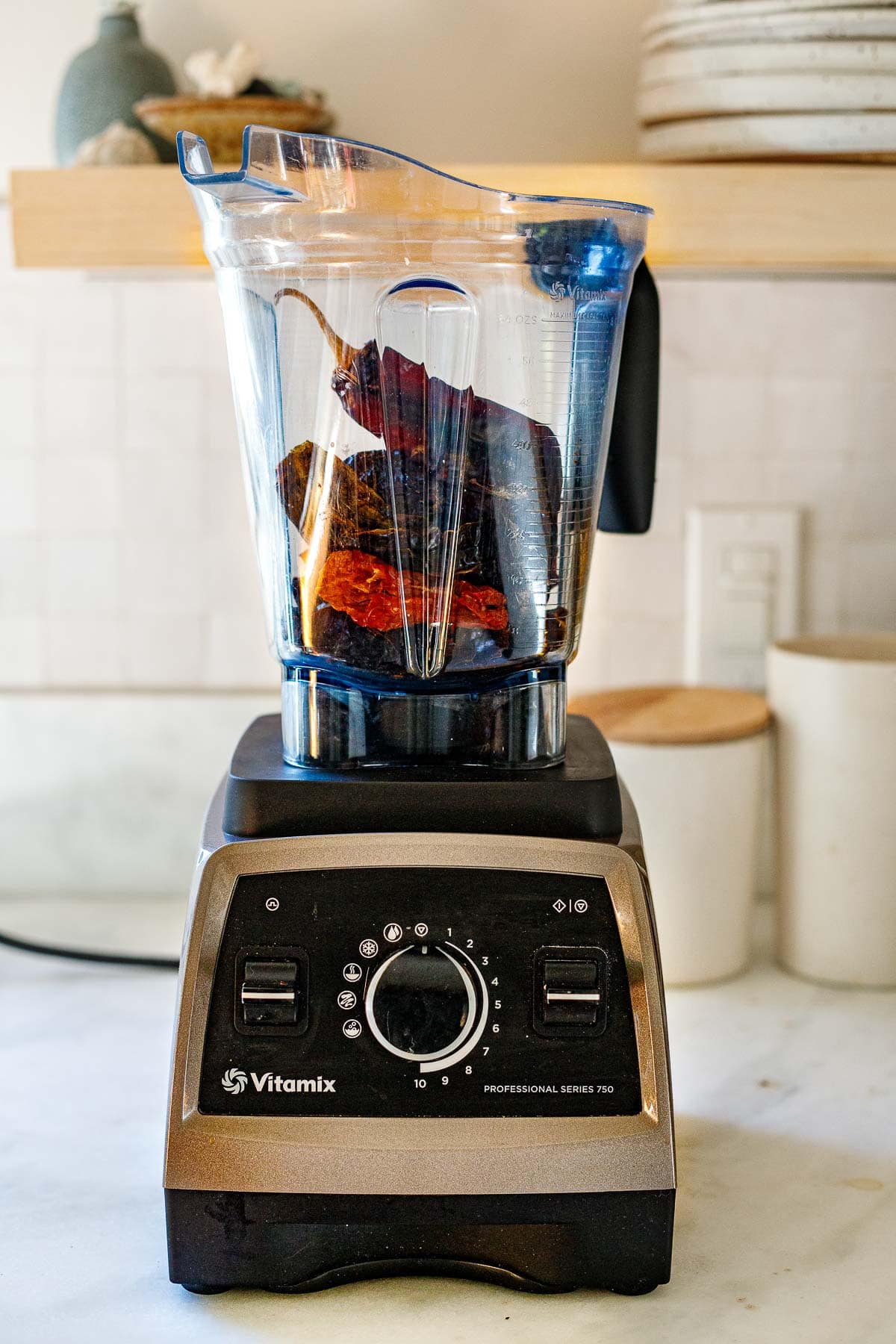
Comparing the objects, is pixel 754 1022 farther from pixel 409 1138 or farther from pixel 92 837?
pixel 92 837

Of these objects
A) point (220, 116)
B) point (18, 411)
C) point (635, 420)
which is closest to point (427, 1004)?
point (635, 420)

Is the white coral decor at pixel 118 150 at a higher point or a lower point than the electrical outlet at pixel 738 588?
higher

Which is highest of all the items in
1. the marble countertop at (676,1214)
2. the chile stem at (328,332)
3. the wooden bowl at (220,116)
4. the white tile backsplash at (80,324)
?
the wooden bowl at (220,116)

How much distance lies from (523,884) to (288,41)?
0.68 meters

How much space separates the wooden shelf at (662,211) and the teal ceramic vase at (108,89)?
Result: 0.23 ft

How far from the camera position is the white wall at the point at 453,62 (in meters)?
0.94

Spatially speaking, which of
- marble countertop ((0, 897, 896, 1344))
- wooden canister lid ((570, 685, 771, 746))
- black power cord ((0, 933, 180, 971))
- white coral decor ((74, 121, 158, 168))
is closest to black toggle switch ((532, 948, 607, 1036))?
marble countertop ((0, 897, 896, 1344))

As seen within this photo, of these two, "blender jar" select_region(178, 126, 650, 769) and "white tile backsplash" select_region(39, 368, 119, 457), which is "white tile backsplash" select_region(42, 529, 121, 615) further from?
"blender jar" select_region(178, 126, 650, 769)

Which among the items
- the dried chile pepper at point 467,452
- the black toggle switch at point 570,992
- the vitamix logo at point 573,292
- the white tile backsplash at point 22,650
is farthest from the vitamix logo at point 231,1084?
the white tile backsplash at point 22,650

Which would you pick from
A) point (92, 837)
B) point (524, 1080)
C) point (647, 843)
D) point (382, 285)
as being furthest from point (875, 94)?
point (92, 837)

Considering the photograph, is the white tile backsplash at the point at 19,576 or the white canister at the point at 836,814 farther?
the white tile backsplash at the point at 19,576

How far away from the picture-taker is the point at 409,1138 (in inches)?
20.9

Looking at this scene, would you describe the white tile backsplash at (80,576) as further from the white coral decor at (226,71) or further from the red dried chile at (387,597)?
the red dried chile at (387,597)

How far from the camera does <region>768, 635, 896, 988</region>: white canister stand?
2.76ft
